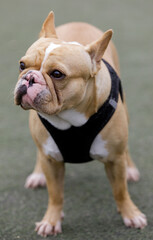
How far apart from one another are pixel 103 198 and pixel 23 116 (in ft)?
5.63

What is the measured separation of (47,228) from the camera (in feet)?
9.51

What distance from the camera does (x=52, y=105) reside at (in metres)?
2.18

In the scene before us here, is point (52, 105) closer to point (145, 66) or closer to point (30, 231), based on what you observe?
point (30, 231)

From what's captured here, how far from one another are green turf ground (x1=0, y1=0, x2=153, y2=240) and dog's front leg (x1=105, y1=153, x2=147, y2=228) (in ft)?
0.20

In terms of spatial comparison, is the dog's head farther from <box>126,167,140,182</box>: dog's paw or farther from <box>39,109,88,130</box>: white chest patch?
<box>126,167,140,182</box>: dog's paw

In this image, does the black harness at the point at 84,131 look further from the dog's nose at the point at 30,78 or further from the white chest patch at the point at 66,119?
the dog's nose at the point at 30,78

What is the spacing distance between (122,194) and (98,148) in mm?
522

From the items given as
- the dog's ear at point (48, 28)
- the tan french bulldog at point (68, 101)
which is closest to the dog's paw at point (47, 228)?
the tan french bulldog at point (68, 101)

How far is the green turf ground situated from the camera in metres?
2.95

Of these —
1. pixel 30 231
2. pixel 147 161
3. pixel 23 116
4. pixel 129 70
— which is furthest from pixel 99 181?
pixel 129 70

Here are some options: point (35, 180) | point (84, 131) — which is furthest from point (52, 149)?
point (35, 180)

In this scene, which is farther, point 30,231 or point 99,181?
point 99,181

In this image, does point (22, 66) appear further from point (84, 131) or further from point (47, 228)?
point (47, 228)

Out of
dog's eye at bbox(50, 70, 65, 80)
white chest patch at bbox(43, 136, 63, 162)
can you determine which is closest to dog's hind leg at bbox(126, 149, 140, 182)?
white chest patch at bbox(43, 136, 63, 162)
